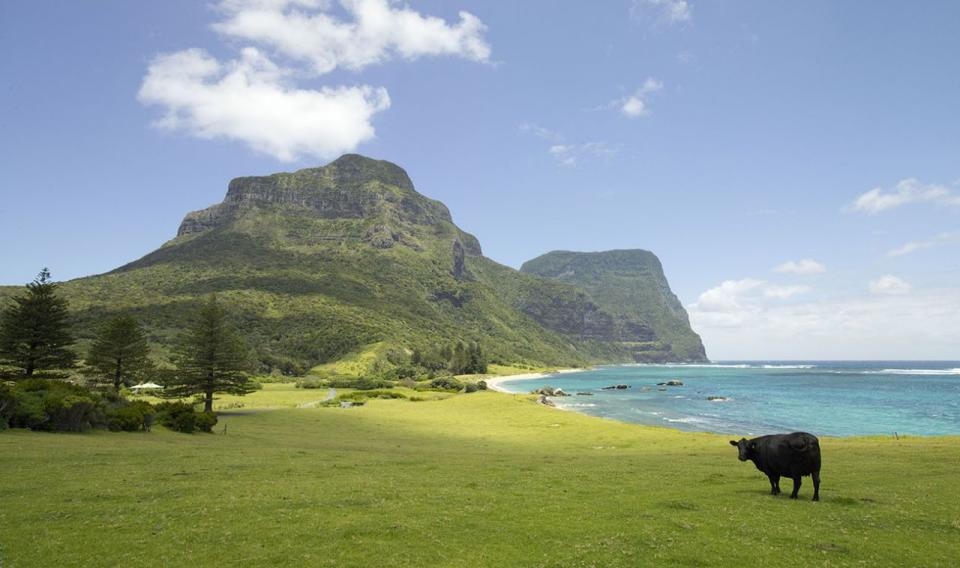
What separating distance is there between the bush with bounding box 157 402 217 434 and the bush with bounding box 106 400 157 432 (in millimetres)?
2080

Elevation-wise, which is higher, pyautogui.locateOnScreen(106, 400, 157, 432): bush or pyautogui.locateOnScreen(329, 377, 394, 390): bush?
pyautogui.locateOnScreen(106, 400, 157, 432): bush

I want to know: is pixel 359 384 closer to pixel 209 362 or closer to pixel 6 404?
pixel 209 362

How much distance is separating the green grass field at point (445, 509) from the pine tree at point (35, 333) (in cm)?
3378

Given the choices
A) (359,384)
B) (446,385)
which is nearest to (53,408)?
(359,384)

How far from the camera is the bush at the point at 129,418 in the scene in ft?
115

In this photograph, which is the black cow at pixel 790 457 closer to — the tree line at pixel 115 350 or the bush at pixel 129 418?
the bush at pixel 129 418

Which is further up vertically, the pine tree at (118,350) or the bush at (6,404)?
the pine tree at (118,350)

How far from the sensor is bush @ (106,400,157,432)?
3512cm

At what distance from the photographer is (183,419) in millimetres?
39750

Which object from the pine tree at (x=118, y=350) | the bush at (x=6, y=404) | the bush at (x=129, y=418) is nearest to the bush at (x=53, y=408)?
the bush at (x=6, y=404)

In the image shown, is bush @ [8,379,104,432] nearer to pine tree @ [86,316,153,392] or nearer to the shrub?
the shrub

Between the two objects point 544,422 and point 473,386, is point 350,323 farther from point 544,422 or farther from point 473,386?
point 544,422

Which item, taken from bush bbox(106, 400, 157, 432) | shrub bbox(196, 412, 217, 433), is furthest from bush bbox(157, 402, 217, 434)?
bush bbox(106, 400, 157, 432)

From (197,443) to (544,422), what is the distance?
37.8m
